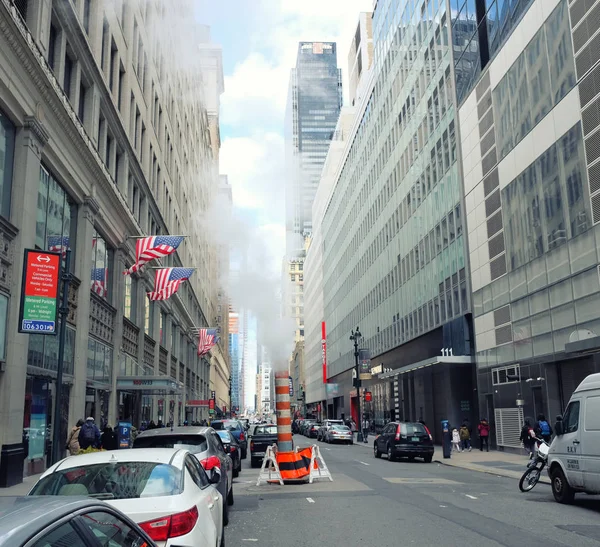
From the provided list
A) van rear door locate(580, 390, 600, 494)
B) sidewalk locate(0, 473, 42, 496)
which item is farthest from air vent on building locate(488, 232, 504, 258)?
sidewalk locate(0, 473, 42, 496)

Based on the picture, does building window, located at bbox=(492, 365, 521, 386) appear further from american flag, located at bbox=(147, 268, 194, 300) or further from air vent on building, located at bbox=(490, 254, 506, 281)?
american flag, located at bbox=(147, 268, 194, 300)

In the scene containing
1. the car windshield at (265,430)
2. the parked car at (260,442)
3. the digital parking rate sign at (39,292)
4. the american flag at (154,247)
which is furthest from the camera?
the car windshield at (265,430)

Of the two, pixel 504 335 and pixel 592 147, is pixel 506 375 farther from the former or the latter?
pixel 592 147

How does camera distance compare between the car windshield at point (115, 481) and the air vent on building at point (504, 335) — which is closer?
the car windshield at point (115, 481)

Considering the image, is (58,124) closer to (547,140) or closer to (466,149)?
(547,140)

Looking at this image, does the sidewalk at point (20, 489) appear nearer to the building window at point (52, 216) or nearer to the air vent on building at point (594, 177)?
the building window at point (52, 216)

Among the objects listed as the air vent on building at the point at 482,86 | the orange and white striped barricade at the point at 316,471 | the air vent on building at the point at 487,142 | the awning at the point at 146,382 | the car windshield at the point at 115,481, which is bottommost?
the orange and white striped barricade at the point at 316,471

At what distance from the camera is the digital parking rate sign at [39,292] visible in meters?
14.6

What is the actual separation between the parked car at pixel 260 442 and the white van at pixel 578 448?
46.4ft

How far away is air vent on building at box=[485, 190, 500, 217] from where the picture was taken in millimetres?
30516

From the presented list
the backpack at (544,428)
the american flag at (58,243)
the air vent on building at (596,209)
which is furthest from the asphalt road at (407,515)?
the air vent on building at (596,209)

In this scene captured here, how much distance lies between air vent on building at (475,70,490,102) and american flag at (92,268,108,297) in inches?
782

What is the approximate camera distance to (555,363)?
25.2 m

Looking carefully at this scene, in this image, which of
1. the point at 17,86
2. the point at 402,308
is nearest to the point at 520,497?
the point at 17,86
